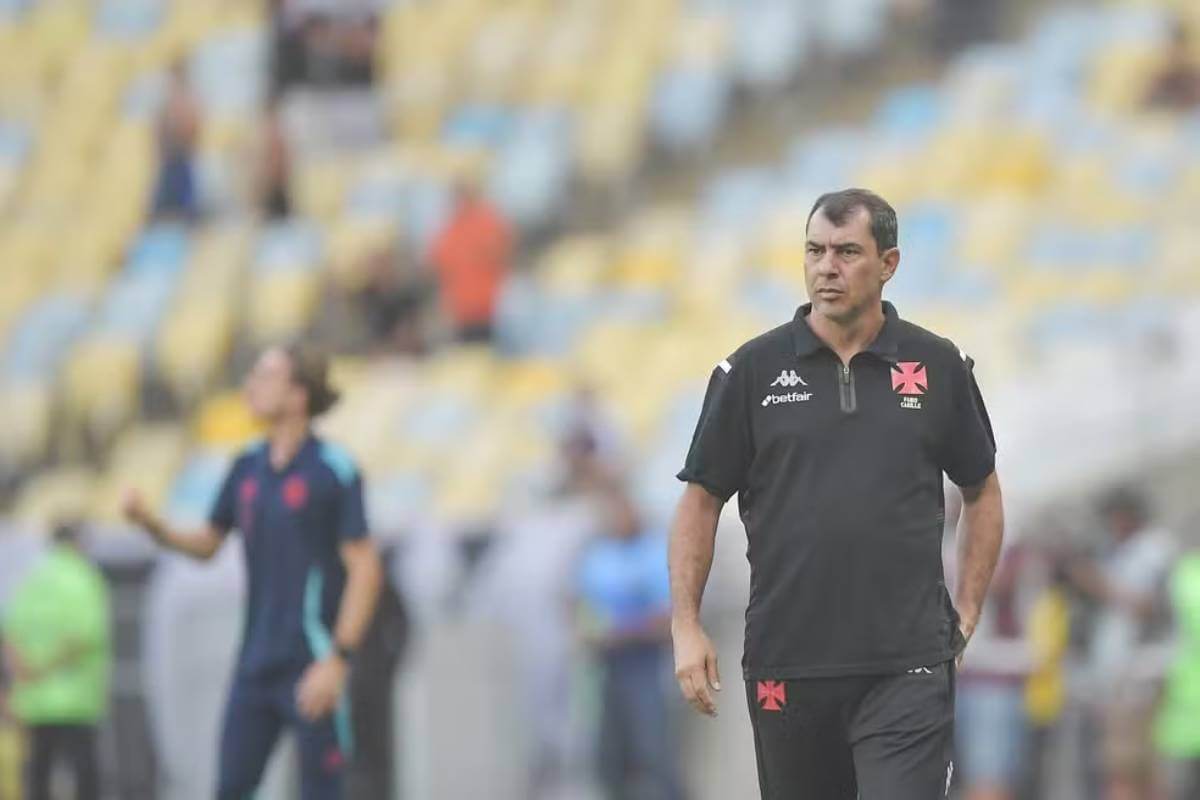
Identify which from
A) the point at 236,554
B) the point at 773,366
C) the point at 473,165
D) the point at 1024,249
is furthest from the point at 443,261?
the point at 773,366

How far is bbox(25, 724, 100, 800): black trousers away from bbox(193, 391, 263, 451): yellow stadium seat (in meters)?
4.67

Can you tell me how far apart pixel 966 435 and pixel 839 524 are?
1.36ft

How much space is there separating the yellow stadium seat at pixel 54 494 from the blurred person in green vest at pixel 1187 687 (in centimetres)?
752

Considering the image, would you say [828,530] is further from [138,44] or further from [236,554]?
[138,44]

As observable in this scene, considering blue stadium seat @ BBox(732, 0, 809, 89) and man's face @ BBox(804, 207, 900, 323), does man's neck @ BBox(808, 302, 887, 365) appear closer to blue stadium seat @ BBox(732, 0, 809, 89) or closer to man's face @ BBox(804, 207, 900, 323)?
man's face @ BBox(804, 207, 900, 323)

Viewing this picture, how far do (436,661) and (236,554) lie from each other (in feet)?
3.84

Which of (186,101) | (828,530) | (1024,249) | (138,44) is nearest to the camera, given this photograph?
(828,530)

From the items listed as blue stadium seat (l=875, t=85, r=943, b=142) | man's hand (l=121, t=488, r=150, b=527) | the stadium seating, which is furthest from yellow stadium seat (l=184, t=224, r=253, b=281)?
man's hand (l=121, t=488, r=150, b=527)

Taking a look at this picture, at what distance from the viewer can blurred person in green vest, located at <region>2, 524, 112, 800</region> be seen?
13242 millimetres

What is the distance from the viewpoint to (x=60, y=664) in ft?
43.4

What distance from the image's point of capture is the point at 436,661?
14.7 metres

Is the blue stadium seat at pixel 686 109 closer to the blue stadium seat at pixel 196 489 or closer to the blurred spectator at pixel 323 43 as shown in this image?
the blurred spectator at pixel 323 43

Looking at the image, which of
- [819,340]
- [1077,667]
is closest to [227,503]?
[819,340]

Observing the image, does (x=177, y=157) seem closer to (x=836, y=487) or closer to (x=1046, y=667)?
(x=1046, y=667)
